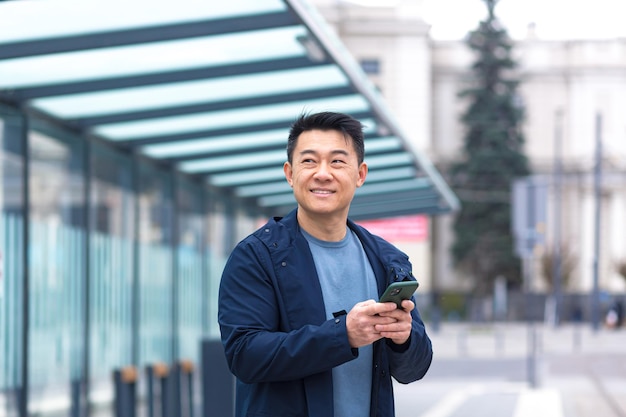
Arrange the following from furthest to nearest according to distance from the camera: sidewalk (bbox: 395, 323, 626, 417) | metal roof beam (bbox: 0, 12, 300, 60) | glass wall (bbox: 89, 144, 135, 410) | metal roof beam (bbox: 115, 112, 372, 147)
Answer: sidewalk (bbox: 395, 323, 626, 417), metal roof beam (bbox: 115, 112, 372, 147), glass wall (bbox: 89, 144, 135, 410), metal roof beam (bbox: 0, 12, 300, 60)

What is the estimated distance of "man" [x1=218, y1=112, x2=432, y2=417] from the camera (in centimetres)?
300

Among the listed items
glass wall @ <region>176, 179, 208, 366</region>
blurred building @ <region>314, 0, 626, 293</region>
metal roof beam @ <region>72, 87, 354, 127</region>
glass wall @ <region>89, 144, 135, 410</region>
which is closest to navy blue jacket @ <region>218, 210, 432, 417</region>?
metal roof beam @ <region>72, 87, 354, 127</region>

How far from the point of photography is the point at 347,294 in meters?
3.22

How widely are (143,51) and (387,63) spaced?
159 feet

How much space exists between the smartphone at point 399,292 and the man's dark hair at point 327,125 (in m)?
0.50

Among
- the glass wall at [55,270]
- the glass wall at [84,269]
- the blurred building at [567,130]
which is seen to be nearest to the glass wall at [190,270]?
the glass wall at [84,269]

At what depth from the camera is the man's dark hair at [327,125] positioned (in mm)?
3232

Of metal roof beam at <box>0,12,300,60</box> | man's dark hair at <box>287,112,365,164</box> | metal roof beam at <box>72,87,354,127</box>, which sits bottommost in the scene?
man's dark hair at <box>287,112,365,164</box>

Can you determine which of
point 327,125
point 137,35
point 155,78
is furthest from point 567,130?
point 327,125

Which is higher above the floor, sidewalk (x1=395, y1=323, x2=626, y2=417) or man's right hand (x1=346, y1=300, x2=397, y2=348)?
man's right hand (x1=346, y1=300, x2=397, y2=348)

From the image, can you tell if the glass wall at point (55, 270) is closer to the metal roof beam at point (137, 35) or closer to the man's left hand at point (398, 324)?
the metal roof beam at point (137, 35)

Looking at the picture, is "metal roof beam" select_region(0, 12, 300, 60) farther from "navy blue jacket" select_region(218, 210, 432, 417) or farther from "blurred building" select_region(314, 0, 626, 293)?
"blurred building" select_region(314, 0, 626, 293)

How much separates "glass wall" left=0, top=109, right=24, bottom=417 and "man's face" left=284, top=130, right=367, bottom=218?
16.4 feet

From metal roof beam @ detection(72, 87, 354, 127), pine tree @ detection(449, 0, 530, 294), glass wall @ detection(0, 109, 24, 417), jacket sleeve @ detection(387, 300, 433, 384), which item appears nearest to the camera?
jacket sleeve @ detection(387, 300, 433, 384)
